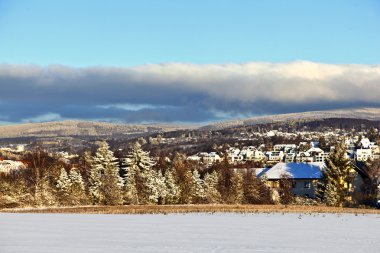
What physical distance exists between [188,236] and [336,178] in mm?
44412

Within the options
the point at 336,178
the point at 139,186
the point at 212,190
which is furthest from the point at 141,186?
the point at 336,178

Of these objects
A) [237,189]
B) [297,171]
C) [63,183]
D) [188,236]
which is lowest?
[297,171]

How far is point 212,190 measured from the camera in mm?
60469

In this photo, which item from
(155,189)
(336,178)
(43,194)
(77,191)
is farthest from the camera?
(336,178)

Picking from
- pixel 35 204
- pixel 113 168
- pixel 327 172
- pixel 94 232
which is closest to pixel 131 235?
pixel 94 232

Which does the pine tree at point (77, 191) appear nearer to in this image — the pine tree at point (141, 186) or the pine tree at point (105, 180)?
the pine tree at point (105, 180)

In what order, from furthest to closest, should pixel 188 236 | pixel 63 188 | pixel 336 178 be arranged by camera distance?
1. pixel 336 178
2. pixel 63 188
3. pixel 188 236

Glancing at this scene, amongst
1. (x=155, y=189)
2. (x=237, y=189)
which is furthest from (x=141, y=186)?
(x=237, y=189)

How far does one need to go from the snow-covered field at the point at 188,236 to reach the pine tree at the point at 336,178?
2830 centimetres

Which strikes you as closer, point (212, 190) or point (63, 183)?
point (63, 183)

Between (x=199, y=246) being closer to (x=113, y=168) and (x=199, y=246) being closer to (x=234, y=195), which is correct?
(x=234, y=195)

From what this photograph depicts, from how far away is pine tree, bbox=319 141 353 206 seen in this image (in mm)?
60875

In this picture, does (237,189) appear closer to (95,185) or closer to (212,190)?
(212,190)

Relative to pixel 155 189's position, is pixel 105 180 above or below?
above
